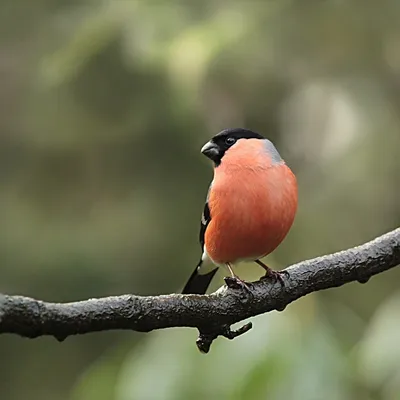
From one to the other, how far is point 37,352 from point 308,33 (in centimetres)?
247

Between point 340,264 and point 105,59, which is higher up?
point 105,59

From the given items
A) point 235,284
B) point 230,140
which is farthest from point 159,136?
point 235,284

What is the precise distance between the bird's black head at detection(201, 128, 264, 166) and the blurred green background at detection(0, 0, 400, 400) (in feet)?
1.61

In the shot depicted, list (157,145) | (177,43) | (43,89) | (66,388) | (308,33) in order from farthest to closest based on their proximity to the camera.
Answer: (66,388) → (157,145) → (43,89) → (308,33) → (177,43)

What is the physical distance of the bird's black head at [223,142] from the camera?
8.72ft

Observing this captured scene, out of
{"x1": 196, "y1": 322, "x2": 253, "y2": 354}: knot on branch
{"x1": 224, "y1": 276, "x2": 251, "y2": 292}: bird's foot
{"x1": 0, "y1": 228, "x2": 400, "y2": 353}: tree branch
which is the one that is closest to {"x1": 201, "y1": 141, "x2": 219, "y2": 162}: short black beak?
{"x1": 0, "y1": 228, "x2": 400, "y2": 353}: tree branch

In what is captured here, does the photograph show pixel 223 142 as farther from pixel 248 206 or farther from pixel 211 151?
pixel 248 206

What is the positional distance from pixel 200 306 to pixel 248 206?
66 centimetres

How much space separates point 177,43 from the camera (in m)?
3.31

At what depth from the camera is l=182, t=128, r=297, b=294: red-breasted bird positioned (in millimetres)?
2260

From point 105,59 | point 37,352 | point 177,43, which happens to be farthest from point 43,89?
point 37,352

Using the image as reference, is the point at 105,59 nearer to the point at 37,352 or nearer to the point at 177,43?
the point at 177,43

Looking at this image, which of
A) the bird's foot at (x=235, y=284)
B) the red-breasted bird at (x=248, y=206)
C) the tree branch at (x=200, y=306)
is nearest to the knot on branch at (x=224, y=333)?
the tree branch at (x=200, y=306)

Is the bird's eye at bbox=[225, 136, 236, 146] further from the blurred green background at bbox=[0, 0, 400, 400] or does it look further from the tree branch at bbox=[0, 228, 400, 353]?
the tree branch at bbox=[0, 228, 400, 353]
